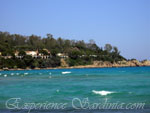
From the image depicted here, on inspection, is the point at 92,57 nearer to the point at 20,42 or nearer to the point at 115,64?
the point at 115,64

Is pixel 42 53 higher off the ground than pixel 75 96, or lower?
higher

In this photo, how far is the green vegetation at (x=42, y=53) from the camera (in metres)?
137

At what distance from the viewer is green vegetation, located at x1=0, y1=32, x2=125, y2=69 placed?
449 ft

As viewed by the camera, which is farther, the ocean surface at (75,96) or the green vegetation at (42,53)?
the green vegetation at (42,53)

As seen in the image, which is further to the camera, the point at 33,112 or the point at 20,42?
the point at 20,42

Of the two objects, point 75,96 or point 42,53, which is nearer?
point 75,96

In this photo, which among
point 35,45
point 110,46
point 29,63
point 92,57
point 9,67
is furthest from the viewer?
point 110,46

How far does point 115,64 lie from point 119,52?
69.3 ft

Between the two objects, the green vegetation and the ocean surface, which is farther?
the green vegetation

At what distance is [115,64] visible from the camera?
178m

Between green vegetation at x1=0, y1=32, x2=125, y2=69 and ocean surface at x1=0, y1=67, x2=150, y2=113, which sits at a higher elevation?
green vegetation at x1=0, y1=32, x2=125, y2=69

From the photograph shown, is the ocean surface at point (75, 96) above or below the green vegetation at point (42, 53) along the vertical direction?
below

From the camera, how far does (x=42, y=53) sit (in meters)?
159

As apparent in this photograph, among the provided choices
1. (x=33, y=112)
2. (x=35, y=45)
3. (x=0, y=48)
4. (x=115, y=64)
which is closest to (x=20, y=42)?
(x=35, y=45)
